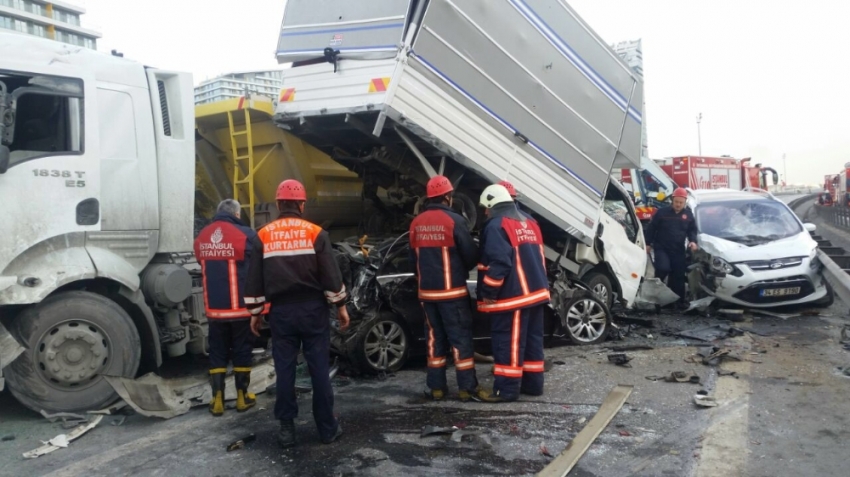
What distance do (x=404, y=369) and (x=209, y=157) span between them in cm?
329

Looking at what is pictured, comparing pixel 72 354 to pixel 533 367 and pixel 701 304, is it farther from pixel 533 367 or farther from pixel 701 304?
pixel 701 304

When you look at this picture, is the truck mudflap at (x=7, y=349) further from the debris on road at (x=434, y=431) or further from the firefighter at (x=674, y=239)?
the firefighter at (x=674, y=239)

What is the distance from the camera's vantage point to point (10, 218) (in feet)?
14.5

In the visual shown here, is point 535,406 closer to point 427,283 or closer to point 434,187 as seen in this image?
point 427,283

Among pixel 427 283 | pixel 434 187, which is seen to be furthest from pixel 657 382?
pixel 434 187

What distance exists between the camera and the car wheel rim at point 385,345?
5.64m

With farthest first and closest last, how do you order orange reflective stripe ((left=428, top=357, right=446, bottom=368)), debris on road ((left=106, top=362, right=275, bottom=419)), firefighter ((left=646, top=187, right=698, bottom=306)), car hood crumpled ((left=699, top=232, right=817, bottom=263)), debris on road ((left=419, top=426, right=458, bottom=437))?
firefighter ((left=646, top=187, right=698, bottom=306))
car hood crumpled ((left=699, top=232, right=817, bottom=263))
orange reflective stripe ((left=428, top=357, right=446, bottom=368))
debris on road ((left=106, top=362, right=275, bottom=419))
debris on road ((left=419, top=426, right=458, bottom=437))

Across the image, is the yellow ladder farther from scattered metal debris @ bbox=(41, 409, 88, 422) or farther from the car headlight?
the car headlight

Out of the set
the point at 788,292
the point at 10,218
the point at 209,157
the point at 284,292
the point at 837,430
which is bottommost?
the point at 837,430

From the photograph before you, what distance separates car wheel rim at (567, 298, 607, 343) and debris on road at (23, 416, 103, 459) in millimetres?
4447

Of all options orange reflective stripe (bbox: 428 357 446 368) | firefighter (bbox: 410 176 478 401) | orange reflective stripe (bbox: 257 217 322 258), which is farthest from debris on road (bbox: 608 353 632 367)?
orange reflective stripe (bbox: 257 217 322 258)

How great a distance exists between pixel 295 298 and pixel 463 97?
2.69 metres

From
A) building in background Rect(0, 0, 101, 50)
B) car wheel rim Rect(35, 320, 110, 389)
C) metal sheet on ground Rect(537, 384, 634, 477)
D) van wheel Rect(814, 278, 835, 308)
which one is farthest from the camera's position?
building in background Rect(0, 0, 101, 50)

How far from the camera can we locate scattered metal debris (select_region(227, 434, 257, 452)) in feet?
13.3
